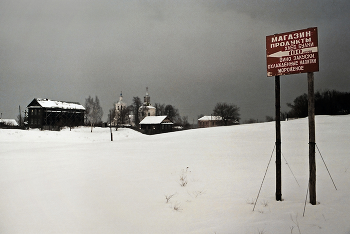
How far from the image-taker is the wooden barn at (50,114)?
209 ft

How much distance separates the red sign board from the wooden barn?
6182 centimetres

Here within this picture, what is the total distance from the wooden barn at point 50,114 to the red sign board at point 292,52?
203ft

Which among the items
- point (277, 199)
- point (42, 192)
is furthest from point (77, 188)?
point (277, 199)

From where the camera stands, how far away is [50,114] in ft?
214

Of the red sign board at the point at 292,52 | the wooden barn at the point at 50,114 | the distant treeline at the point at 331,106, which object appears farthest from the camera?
the wooden barn at the point at 50,114

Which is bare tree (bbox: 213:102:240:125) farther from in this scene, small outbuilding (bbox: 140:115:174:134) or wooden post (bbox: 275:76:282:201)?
wooden post (bbox: 275:76:282:201)

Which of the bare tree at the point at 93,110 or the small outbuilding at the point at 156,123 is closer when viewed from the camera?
the bare tree at the point at 93,110

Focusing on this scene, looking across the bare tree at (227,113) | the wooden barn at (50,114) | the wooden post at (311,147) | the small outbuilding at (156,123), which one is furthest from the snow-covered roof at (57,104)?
the wooden post at (311,147)

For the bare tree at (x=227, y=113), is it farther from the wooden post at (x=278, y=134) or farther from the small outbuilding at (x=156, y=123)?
the wooden post at (x=278, y=134)

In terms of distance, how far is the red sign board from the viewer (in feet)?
18.1

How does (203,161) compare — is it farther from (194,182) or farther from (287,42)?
(287,42)

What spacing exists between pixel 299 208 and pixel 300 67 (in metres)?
3.17

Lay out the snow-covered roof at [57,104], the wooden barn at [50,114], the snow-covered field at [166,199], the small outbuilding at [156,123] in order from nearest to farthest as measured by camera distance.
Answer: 1. the snow-covered field at [166,199]
2. the wooden barn at [50,114]
3. the snow-covered roof at [57,104]
4. the small outbuilding at [156,123]

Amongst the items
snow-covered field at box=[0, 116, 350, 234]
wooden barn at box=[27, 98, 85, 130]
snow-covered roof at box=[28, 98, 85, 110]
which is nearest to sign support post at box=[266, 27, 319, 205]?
snow-covered field at box=[0, 116, 350, 234]
